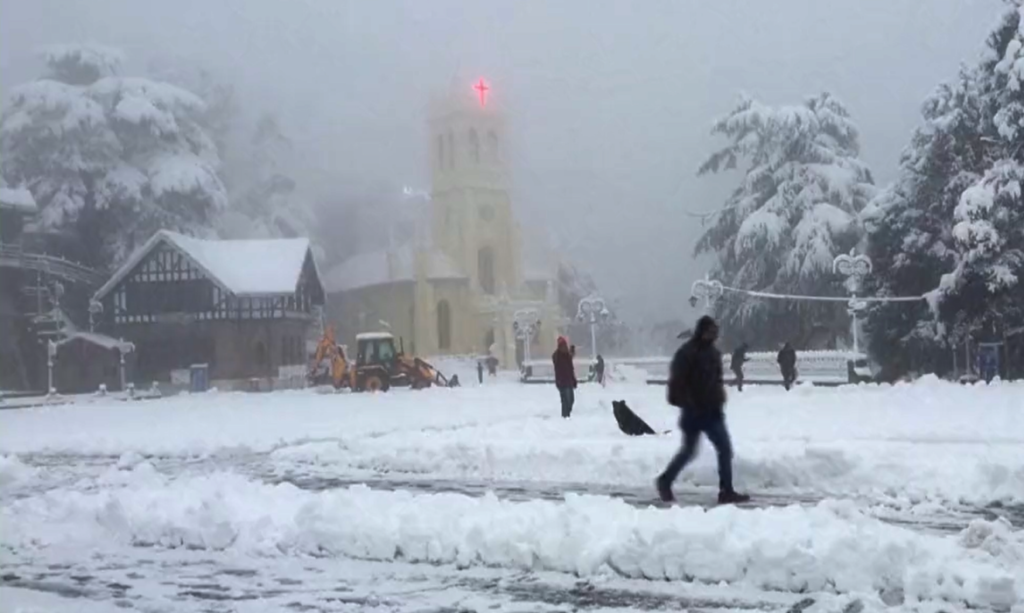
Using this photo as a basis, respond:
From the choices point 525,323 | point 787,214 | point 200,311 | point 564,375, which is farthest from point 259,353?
point 564,375

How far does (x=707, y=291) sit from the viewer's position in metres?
41.6

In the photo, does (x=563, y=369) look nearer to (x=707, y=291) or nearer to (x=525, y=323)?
(x=707, y=291)

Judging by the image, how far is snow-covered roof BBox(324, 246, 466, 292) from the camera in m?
58.0

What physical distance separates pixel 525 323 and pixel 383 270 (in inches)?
493

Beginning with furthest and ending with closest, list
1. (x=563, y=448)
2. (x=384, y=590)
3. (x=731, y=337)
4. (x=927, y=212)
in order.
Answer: (x=731, y=337), (x=927, y=212), (x=563, y=448), (x=384, y=590)

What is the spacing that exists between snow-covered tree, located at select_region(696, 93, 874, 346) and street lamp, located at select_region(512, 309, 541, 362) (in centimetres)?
819

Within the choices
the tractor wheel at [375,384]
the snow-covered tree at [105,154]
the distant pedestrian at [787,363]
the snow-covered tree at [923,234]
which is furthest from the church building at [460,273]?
the distant pedestrian at [787,363]

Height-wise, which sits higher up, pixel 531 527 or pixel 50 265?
pixel 50 265

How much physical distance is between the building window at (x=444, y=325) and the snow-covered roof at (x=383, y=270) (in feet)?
4.99

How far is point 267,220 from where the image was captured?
6025cm

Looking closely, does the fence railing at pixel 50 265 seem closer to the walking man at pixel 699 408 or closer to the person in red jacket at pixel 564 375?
the person in red jacket at pixel 564 375

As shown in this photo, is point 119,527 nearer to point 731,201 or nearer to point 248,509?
point 248,509

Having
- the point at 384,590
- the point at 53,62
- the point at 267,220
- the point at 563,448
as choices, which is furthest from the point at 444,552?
the point at 267,220

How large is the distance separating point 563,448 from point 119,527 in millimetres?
5512
